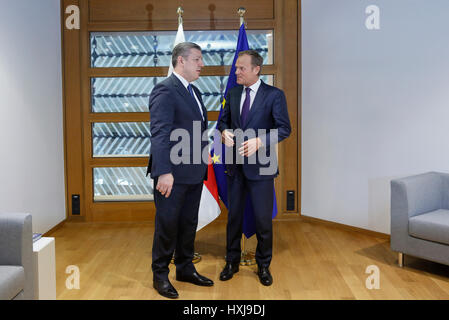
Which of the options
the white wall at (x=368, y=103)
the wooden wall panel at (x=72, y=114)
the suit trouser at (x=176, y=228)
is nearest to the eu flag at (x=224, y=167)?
the suit trouser at (x=176, y=228)

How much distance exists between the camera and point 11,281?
2.03 metres

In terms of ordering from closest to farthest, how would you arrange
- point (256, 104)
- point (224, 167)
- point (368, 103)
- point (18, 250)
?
point (18, 250), point (256, 104), point (224, 167), point (368, 103)

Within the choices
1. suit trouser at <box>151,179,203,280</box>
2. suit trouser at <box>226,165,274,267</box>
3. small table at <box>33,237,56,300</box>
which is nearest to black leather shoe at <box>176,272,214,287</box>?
suit trouser at <box>151,179,203,280</box>

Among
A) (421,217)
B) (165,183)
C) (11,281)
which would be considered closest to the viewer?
(11,281)

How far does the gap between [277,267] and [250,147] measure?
104 cm

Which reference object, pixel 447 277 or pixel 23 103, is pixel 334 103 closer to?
pixel 447 277

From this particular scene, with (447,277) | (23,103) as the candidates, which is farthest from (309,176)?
(23,103)

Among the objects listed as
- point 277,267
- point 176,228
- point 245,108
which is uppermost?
point 245,108

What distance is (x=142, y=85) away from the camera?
4672 millimetres

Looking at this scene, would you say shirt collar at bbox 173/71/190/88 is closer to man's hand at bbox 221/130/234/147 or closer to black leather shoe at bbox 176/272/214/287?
man's hand at bbox 221/130/234/147

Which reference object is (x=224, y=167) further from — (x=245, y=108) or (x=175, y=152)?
(x=175, y=152)

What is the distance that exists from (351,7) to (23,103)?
316cm

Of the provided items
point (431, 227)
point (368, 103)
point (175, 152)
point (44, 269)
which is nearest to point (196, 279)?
point (175, 152)

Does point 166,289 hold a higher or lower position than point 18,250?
lower
